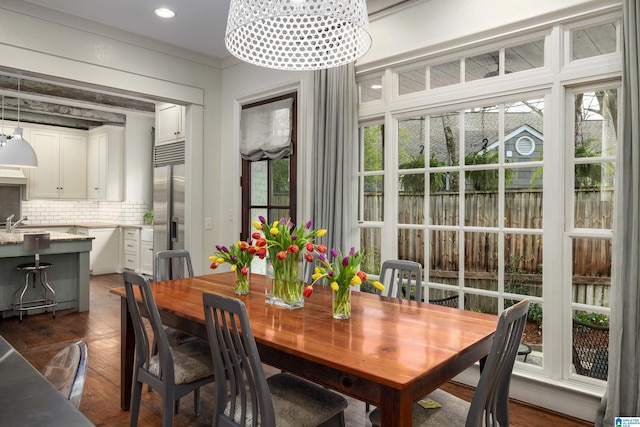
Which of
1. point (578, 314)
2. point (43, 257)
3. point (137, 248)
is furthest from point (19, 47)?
point (578, 314)

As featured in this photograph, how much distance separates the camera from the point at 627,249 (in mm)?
2184

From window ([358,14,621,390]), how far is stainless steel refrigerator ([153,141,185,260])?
96.5 inches

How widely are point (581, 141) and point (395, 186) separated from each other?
4.23 ft

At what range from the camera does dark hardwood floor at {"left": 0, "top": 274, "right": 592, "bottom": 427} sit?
2.46m

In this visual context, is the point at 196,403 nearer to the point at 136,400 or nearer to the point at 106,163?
the point at 136,400

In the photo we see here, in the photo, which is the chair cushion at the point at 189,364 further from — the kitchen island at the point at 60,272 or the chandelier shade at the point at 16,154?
the chandelier shade at the point at 16,154

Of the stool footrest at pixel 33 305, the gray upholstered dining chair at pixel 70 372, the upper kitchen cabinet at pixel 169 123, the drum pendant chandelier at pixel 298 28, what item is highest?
the upper kitchen cabinet at pixel 169 123

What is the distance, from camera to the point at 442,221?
312 cm

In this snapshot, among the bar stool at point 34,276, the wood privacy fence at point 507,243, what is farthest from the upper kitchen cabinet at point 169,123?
the wood privacy fence at point 507,243

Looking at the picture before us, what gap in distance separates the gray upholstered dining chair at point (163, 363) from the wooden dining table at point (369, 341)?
5.3 inches

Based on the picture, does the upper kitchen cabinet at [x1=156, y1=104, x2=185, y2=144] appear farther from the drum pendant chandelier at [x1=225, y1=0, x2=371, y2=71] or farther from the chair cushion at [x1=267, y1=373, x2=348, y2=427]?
the chair cushion at [x1=267, y1=373, x2=348, y2=427]

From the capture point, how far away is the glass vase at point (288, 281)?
212 centimetres

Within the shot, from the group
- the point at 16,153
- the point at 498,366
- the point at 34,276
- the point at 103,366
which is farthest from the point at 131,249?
the point at 498,366

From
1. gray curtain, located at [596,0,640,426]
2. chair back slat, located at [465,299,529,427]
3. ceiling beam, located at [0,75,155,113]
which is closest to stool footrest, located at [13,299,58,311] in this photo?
ceiling beam, located at [0,75,155,113]
